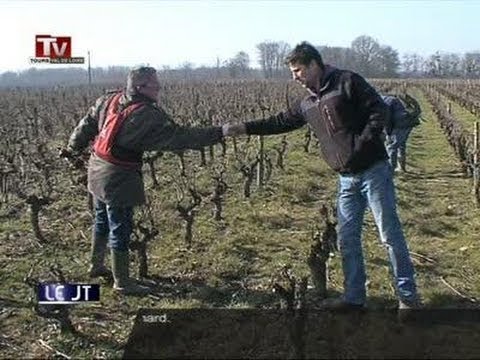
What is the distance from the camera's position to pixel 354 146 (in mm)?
4164

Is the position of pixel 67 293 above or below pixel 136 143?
below

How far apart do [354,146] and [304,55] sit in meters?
0.67

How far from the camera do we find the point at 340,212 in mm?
4535

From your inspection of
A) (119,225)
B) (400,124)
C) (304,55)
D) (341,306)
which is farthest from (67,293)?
(400,124)

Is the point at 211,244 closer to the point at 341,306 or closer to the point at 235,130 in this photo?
the point at 235,130

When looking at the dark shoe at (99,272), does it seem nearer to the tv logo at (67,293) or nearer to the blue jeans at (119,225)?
the tv logo at (67,293)

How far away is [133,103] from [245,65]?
108 metres

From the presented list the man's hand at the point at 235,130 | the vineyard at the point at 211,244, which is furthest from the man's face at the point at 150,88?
the vineyard at the point at 211,244

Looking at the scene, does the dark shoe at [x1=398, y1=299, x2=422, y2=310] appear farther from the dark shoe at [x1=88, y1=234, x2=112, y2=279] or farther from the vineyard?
the dark shoe at [x1=88, y1=234, x2=112, y2=279]

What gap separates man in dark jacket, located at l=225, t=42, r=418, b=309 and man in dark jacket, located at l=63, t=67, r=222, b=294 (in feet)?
3.23

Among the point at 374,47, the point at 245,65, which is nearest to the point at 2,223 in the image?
the point at 245,65

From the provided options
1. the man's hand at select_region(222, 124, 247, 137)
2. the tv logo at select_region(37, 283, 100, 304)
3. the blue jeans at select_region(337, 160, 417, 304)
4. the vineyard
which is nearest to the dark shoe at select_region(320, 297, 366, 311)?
the blue jeans at select_region(337, 160, 417, 304)

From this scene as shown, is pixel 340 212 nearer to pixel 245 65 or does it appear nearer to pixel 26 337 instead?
pixel 26 337

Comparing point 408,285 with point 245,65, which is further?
point 245,65
